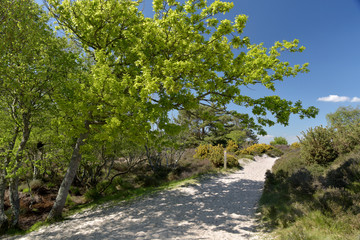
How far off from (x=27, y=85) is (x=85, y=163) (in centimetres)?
671

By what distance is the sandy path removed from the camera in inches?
218

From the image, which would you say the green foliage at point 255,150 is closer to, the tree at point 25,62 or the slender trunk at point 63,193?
the slender trunk at point 63,193

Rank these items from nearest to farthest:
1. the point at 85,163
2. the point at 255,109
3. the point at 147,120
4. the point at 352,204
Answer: the point at 352,204 < the point at 147,120 < the point at 255,109 < the point at 85,163

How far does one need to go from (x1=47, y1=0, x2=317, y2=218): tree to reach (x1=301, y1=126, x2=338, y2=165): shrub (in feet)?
16.4

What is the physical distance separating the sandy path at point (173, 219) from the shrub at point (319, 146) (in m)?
Result: 4.43

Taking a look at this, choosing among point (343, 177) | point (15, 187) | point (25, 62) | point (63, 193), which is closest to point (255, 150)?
point (343, 177)

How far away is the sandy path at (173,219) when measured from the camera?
218 inches

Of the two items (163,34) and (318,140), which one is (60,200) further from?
(318,140)

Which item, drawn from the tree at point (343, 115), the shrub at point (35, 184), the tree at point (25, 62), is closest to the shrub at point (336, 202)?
the tree at point (25, 62)

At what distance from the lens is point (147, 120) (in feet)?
21.5

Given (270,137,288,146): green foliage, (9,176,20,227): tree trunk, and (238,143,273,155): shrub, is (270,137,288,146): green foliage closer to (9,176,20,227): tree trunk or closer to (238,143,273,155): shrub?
(238,143,273,155): shrub

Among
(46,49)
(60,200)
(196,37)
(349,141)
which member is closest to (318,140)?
(349,141)

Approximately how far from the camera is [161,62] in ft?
21.5

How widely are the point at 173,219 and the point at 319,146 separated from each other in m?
10.2
